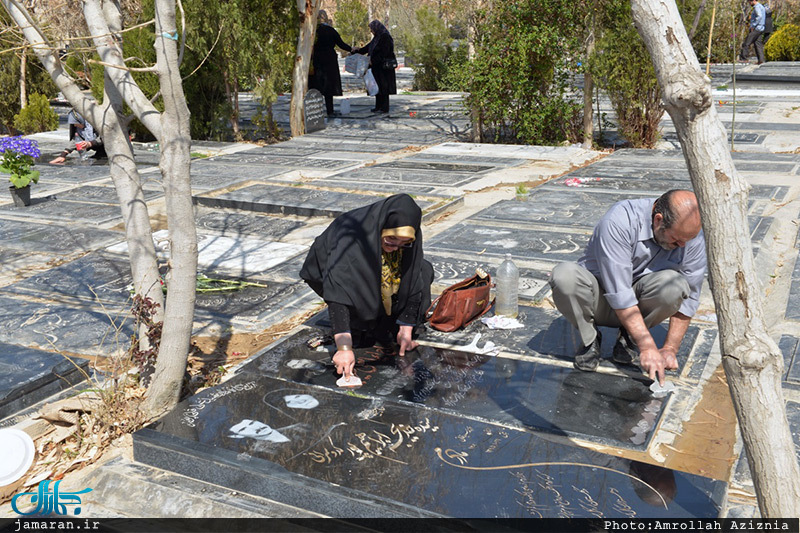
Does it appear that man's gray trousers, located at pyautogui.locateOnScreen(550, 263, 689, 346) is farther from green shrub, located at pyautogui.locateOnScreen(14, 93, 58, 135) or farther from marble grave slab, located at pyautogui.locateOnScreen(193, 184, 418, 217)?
green shrub, located at pyautogui.locateOnScreen(14, 93, 58, 135)

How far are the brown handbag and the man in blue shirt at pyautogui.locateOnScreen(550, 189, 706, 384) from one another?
2.16 feet

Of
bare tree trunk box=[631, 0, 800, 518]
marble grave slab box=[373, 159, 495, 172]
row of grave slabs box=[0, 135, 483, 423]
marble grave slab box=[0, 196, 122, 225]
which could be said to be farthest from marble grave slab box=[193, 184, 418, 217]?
bare tree trunk box=[631, 0, 800, 518]

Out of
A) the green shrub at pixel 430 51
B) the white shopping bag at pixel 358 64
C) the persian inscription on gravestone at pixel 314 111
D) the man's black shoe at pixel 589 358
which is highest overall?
the green shrub at pixel 430 51

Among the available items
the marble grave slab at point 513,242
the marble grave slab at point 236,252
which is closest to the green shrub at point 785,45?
the marble grave slab at point 513,242

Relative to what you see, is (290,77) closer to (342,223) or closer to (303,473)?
(342,223)

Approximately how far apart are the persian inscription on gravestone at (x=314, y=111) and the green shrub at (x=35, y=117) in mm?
4777

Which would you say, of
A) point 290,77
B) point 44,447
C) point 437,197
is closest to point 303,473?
point 44,447

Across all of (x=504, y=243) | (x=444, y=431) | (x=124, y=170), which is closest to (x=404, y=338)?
(x=444, y=431)

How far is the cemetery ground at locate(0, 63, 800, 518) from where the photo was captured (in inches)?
114

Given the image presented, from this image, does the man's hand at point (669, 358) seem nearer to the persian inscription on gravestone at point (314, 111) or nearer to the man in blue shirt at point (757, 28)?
the persian inscription on gravestone at point (314, 111)

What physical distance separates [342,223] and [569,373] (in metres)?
1.35

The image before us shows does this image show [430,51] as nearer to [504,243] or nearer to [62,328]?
[504,243]

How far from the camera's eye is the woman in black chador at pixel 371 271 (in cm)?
381

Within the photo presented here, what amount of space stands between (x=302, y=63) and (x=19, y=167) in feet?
17.3
